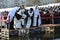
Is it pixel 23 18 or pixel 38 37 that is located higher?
pixel 23 18

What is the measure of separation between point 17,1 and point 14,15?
39.3 m

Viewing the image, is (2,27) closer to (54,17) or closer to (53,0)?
(54,17)

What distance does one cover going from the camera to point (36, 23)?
19.2 metres

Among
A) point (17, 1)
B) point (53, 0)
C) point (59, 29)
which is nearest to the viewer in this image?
point (59, 29)

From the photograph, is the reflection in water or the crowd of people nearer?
the reflection in water

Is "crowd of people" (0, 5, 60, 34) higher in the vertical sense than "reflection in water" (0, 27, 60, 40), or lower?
higher

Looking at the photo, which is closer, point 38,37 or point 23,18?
point 38,37

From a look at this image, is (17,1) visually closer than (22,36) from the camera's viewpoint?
No

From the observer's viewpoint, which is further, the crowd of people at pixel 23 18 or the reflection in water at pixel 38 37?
the crowd of people at pixel 23 18

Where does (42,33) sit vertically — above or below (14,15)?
below

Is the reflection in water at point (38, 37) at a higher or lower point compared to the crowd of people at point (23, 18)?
lower

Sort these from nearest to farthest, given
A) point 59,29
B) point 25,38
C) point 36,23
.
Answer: point 25,38, point 36,23, point 59,29

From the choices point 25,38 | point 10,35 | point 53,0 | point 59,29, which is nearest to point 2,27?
point 10,35

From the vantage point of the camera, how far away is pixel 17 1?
5762cm
